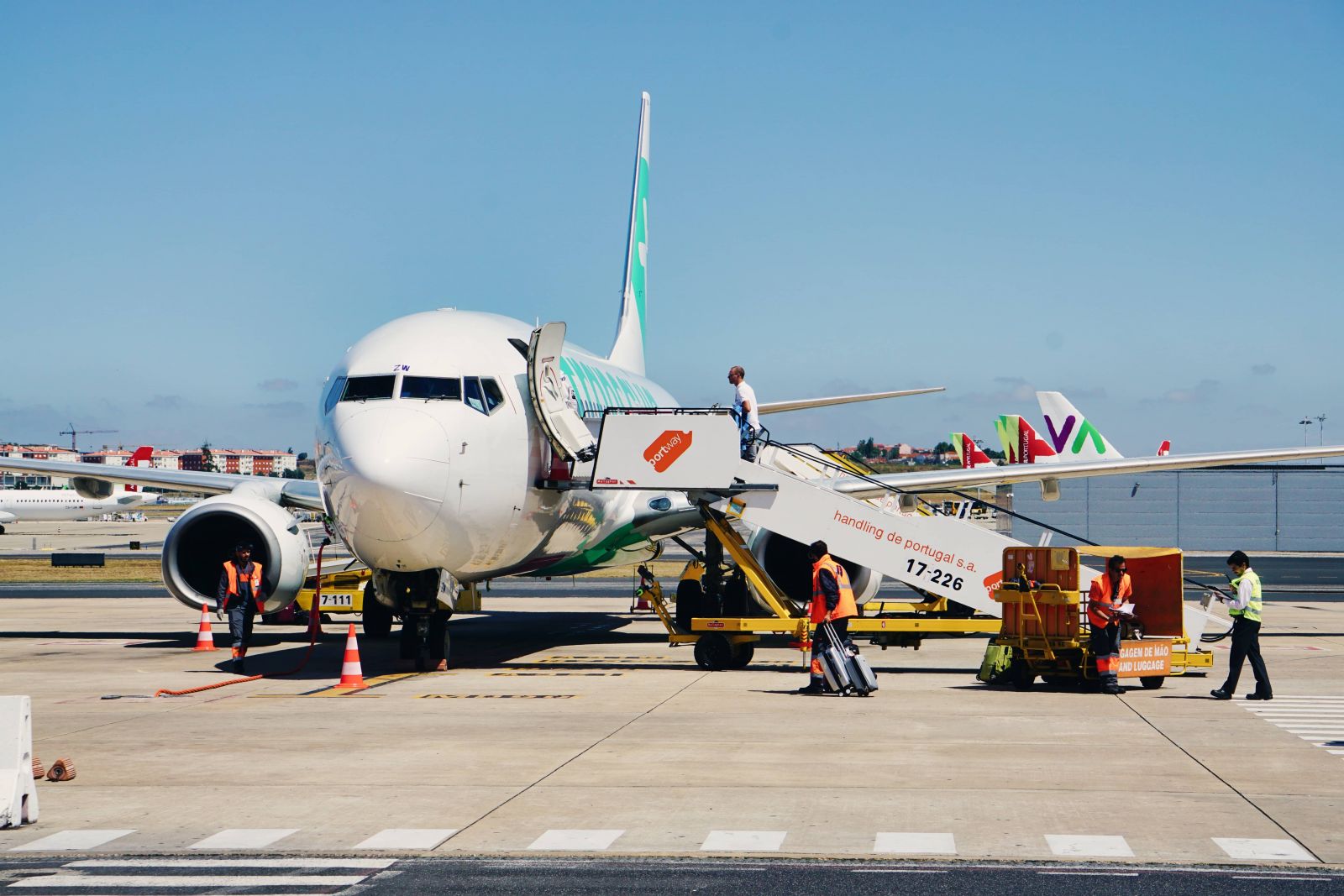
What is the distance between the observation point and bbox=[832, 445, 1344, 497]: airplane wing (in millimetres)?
21250

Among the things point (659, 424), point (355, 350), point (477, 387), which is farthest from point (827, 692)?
point (355, 350)

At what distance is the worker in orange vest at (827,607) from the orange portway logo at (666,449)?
2.65m

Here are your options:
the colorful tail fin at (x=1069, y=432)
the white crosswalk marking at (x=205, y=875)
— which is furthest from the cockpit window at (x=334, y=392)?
the colorful tail fin at (x=1069, y=432)

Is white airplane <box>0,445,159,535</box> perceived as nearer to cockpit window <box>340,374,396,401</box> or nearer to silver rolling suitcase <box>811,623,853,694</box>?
cockpit window <box>340,374,396,401</box>

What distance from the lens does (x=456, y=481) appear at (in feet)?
49.6

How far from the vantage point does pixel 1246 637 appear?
1523 cm

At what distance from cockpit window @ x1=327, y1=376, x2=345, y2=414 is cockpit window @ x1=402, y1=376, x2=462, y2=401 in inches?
30.8

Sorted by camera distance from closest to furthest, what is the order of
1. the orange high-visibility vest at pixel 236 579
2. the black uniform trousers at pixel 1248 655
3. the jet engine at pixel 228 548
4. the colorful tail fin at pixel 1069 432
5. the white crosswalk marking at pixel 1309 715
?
the white crosswalk marking at pixel 1309 715 → the black uniform trousers at pixel 1248 655 → the orange high-visibility vest at pixel 236 579 → the jet engine at pixel 228 548 → the colorful tail fin at pixel 1069 432

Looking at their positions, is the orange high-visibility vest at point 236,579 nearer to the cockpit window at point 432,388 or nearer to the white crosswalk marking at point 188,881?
the cockpit window at point 432,388

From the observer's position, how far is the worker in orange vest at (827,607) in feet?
Answer: 51.0

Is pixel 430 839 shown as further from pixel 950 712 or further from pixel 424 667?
pixel 424 667

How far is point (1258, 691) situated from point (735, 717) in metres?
5.83

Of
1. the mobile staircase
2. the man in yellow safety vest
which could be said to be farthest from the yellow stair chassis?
the man in yellow safety vest

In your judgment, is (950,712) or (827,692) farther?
(827,692)
